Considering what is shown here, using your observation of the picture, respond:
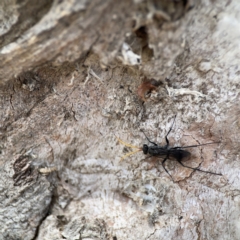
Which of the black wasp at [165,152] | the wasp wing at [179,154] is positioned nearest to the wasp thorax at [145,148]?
the black wasp at [165,152]

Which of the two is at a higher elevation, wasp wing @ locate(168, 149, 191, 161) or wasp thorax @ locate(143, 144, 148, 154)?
wasp thorax @ locate(143, 144, 148, 154)

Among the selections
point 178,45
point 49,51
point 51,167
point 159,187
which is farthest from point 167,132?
point 49,51

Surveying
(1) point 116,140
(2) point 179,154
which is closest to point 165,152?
(2) point 179,154

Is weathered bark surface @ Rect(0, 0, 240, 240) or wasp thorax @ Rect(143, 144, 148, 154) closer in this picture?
weathered bark surface @ Rect(0, 0, 240, 240)

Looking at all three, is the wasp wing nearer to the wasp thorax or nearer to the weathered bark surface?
the weathered bark surface

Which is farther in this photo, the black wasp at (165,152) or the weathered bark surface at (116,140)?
the black wasp at (165,152)

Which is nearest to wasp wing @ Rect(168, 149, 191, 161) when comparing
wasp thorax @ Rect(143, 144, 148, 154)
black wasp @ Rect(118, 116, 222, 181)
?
black wasp @ Rect(118, 116, 222, 181)

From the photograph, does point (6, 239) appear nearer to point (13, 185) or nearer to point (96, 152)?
point (13, 185)

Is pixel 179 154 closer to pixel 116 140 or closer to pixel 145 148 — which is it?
pixel 145 148

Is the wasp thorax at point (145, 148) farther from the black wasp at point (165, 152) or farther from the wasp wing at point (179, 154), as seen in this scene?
the wasp wing at point (179, 154)
